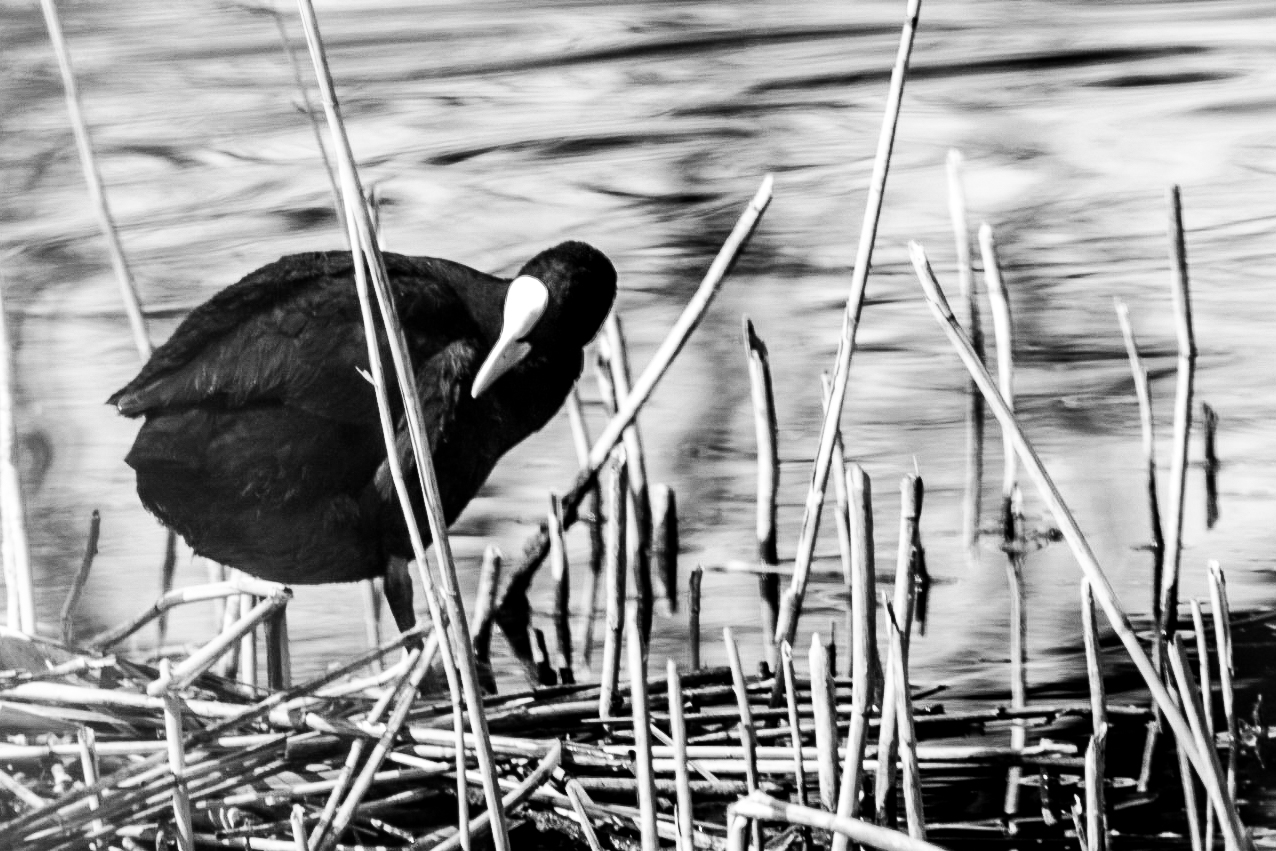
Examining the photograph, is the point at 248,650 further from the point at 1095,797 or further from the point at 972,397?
the point at 972,397

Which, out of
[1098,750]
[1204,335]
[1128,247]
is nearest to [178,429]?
[1098,750]

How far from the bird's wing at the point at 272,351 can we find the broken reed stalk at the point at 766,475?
707 mm

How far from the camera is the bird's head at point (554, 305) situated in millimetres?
3477

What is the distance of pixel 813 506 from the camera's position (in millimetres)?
2744

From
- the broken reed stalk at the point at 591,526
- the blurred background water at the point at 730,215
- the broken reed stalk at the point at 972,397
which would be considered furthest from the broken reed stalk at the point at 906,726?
the broken reed stalk at the point at 972,397

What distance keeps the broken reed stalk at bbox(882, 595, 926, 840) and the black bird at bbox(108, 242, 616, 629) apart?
50.6 inches

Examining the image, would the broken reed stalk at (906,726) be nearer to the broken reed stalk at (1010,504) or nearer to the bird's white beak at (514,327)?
the broken reed stalk at (1010,504)

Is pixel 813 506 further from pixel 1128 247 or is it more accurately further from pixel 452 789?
pixel 1128 247

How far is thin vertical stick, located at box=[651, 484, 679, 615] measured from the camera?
397 centimetres

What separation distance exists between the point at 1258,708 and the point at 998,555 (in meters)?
1.02

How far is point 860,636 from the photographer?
2197mm

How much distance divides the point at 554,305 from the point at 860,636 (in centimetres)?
151

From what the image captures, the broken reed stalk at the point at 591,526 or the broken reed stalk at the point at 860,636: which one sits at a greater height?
the broken reed stalk at the point at 591,526

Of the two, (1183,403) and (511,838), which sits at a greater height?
(1183,403)
